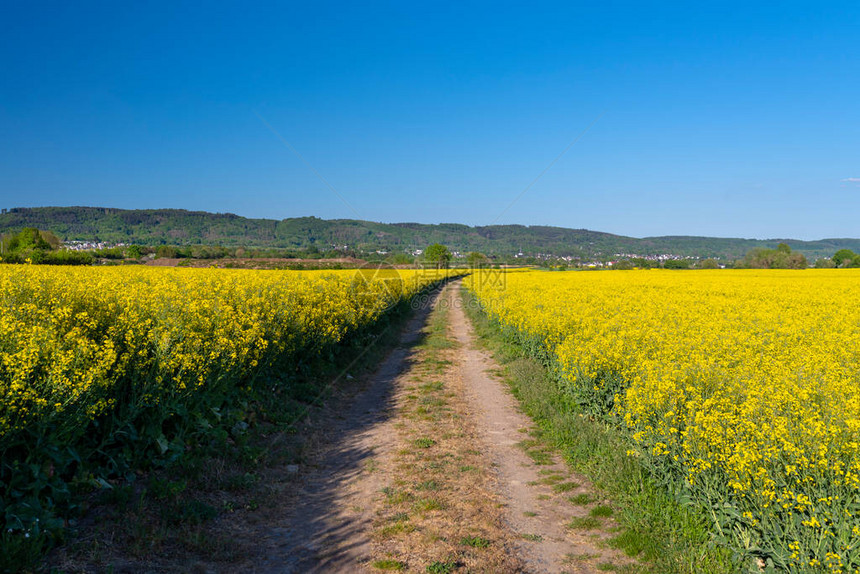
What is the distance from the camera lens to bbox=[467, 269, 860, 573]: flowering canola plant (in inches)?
149

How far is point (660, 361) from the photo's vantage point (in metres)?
7.19

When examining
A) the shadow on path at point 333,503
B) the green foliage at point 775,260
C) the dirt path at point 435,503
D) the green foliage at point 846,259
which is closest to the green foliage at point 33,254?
the shadow on path at point 333,503

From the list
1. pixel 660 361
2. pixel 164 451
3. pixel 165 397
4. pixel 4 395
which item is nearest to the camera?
pixel 4 395

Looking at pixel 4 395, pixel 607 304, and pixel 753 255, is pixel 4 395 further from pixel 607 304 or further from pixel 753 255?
pixel 753 255

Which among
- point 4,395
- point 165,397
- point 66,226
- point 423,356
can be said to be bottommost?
point 423,356

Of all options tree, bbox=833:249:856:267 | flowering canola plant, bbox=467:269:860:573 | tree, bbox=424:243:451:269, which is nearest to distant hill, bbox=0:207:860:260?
tree, bbox=424:243:451:269

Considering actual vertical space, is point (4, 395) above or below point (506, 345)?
above

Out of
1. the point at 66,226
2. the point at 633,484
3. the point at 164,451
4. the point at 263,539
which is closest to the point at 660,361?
the point at 633,484

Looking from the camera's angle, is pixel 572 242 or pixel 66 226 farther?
pixel 572 242

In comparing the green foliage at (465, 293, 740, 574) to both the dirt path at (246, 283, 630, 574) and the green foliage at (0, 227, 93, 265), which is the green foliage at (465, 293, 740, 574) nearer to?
the dirt path at (246, 283, 630, 574)

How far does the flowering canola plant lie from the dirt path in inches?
47.3

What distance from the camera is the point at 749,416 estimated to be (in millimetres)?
4828

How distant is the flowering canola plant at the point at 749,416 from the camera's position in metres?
3.78

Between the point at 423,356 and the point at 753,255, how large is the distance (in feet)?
267
